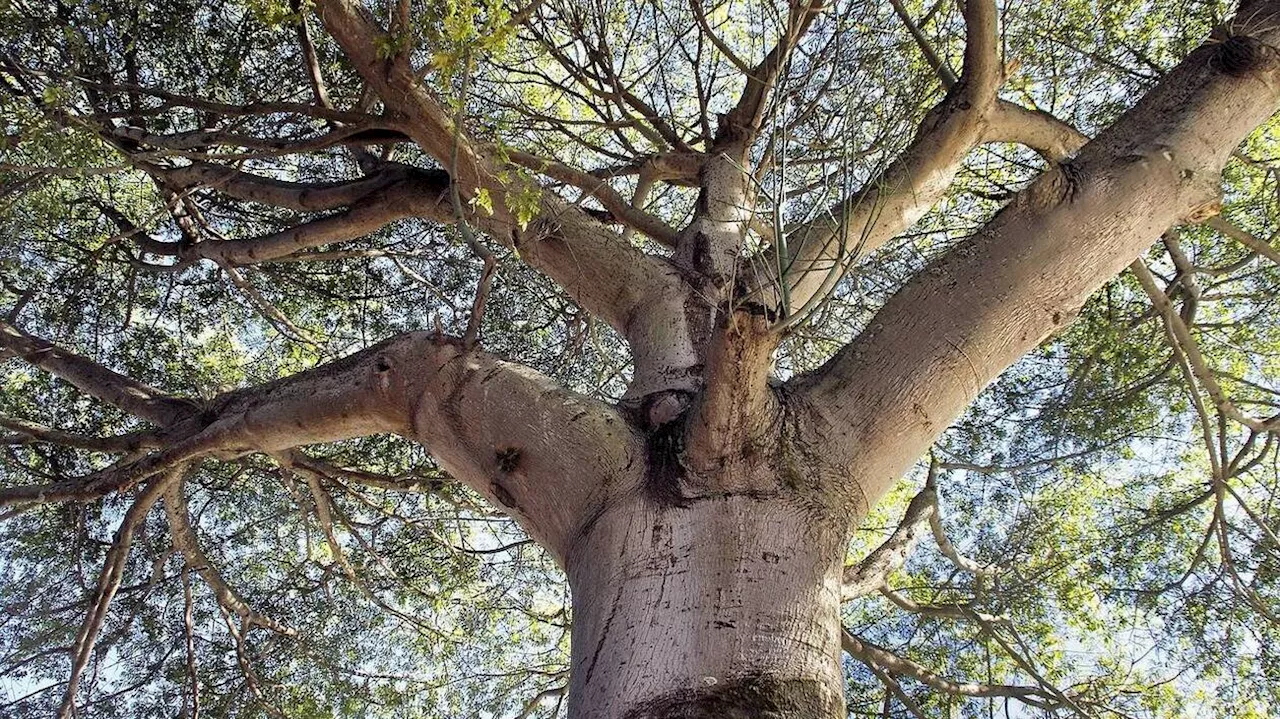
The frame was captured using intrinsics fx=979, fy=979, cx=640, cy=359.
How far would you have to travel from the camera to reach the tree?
1.97 metres

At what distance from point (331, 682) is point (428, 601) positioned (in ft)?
2.01

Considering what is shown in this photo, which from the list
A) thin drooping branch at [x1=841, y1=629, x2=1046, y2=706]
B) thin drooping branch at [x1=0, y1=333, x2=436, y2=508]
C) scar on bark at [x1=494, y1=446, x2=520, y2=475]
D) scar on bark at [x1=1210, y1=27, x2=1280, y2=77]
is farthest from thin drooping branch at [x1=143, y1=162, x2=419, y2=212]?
scar on bark at [x1=1210, y1=27, x2=1280, y2=77]

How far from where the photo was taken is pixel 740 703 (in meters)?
1.56

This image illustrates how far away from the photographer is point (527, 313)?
5.11 meters

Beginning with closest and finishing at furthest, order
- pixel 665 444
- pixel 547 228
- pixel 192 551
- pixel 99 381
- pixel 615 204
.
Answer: pixel 665 444, pixel 547 228, pixel 99 381, pixel 615 204, pixel 192 551

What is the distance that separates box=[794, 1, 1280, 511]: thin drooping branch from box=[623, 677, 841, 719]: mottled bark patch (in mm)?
558

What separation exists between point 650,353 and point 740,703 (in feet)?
3.97

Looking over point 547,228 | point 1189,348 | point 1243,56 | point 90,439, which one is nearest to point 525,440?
point 547,228

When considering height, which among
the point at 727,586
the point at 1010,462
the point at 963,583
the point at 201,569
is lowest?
the point at 727,586

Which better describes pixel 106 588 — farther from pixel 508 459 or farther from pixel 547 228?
pixel 508 459

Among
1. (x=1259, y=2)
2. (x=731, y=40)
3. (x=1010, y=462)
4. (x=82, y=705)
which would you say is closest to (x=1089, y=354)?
(x=1010, y=462)

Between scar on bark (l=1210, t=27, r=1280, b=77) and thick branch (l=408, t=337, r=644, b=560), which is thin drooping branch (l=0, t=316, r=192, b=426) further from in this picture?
scar on bark (l=1210, t=27, r=1280, b=77)

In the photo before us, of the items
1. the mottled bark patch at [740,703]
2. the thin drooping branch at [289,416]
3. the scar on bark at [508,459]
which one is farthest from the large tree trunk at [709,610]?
the thin drooping branch at [289,416]

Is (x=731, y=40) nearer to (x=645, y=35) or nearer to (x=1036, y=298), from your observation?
(x=645, y=35)
